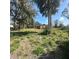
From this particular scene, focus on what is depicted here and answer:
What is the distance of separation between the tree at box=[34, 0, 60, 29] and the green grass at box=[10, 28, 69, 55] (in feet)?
0.33

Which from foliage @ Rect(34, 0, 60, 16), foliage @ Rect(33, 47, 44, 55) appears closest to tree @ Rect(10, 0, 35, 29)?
foliage @ Rect(34, 0, 60, 16)

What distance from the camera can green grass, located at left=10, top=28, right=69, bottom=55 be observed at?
2.35 metres

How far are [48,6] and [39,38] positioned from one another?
0.30 meters

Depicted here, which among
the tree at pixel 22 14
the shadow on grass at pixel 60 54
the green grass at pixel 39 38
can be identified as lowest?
the shadow on grass at pixel 60 54

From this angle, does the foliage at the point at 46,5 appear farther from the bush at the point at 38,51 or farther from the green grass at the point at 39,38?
the bush at the point at 38,51

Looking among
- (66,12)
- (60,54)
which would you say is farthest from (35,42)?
(66,12)

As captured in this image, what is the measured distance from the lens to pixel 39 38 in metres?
2.37

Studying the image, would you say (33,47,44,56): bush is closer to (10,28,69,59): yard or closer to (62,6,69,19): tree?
(10,28,69,59): yard

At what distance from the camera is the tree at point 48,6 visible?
2.37m

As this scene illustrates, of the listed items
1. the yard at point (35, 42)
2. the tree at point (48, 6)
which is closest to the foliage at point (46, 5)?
the tree at point (48, 6)

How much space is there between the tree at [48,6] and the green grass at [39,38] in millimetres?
99
